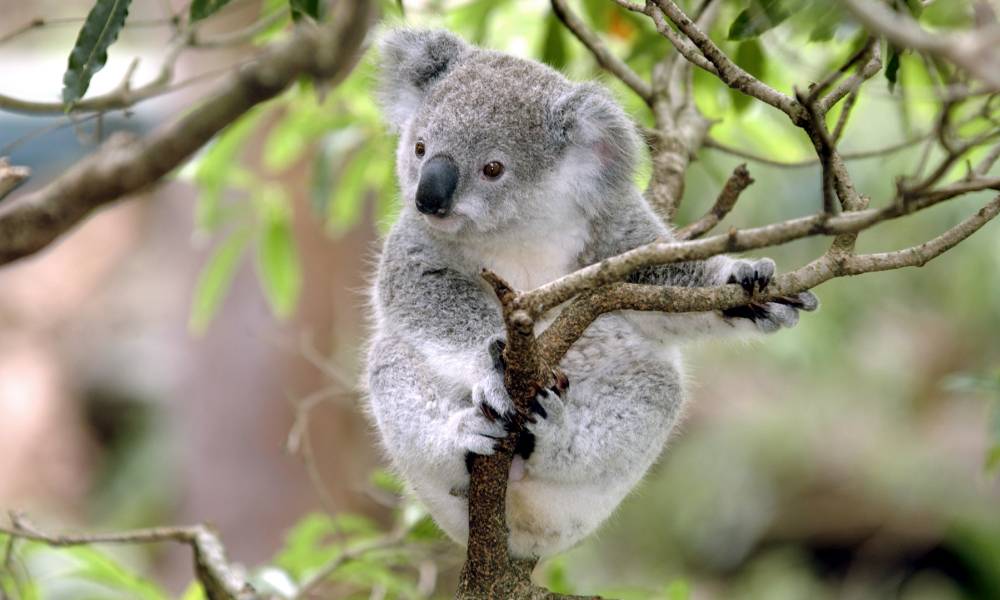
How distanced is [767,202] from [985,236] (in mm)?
1344

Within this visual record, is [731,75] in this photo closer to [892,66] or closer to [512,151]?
[892,66]

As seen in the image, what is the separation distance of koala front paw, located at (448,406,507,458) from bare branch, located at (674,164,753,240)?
0.65 m

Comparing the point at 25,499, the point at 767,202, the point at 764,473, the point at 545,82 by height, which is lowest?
the point at 25,499

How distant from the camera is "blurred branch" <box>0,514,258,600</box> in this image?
2301 mm

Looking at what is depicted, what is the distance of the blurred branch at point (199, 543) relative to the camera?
230cm

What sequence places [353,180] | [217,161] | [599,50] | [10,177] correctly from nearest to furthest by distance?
1. [10,177]
2. [599,50]
3. [217,161]
4. [353,180]

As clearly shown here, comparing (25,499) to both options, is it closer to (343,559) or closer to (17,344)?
(17,344)

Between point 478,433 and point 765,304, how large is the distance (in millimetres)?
642

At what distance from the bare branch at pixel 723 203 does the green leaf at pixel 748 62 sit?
1.28ft

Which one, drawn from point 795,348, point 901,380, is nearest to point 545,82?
point 795,348

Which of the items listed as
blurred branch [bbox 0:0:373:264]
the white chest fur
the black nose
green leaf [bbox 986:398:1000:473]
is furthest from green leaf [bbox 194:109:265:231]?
green leaf [bbox 986:398:1000:473]

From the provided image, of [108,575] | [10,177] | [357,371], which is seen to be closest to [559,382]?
[10,177]

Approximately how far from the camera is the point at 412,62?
2850 millimetres

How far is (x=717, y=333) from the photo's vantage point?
2.41 m
